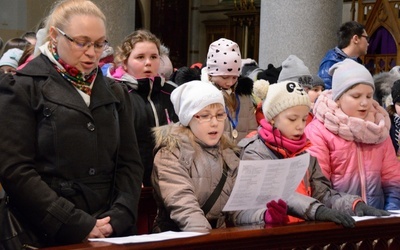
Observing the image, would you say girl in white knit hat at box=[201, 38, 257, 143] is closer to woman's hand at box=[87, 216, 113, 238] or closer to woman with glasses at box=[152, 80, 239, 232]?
woman with glasses at box=[152, 80, 239, 232]

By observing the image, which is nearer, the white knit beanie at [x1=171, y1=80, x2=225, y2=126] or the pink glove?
the pink glove

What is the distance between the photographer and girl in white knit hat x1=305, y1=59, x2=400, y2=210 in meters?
4.80

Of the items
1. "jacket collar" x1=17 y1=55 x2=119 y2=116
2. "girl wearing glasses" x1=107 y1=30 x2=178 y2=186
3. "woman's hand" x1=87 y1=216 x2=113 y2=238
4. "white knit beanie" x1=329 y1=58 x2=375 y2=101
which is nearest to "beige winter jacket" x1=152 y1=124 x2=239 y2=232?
"woman's hand" x1=87 y1=216 x2=113 y2=238

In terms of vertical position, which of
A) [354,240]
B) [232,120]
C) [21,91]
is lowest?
[354,240]

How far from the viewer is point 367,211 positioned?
168 inches

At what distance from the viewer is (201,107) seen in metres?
4.16

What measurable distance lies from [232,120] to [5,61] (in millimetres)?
2113

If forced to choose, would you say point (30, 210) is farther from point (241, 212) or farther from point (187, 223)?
point (241, 212)

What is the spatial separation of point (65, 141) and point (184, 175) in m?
0.75

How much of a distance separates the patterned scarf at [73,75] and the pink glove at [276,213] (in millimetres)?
996

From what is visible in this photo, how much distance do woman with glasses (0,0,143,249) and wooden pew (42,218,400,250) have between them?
31 centimetres

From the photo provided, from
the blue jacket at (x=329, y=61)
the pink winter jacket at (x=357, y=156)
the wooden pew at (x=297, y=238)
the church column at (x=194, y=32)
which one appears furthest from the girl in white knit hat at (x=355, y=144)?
the church column at (x=194, y=32)

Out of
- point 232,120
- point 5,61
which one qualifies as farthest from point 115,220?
point 5,61

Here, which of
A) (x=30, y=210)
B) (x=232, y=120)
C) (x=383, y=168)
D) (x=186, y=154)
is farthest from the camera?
(x=232, y=120)
